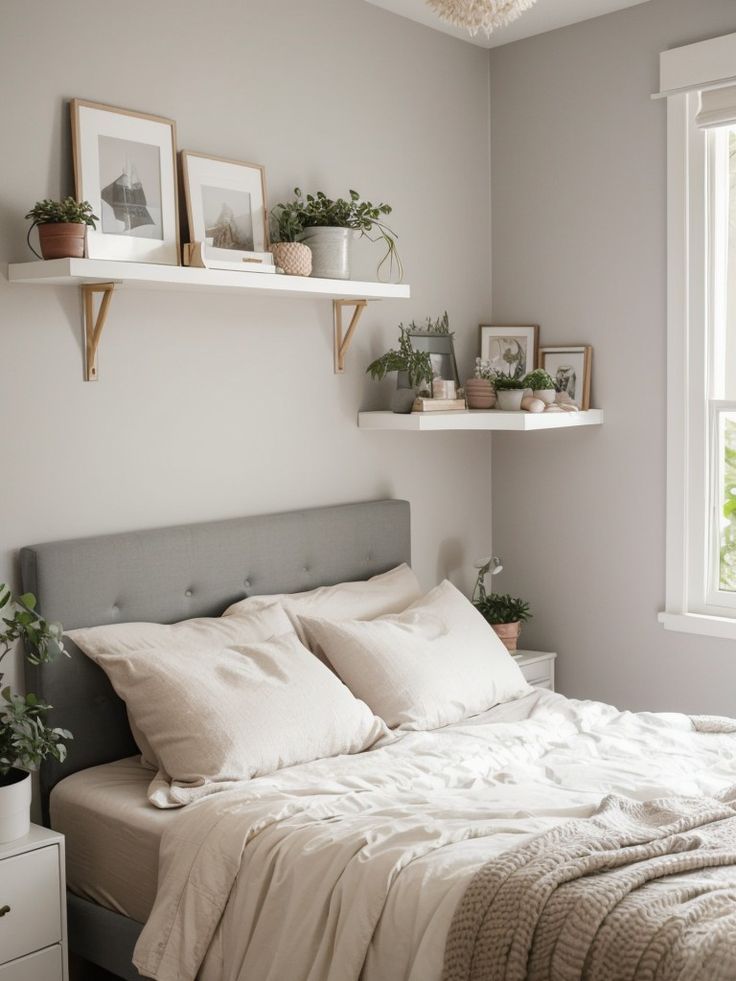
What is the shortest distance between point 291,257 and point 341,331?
504mm

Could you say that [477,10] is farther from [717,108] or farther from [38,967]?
[38,967]

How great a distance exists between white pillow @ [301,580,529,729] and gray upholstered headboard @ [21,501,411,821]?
10.6 inches

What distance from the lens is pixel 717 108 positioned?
3652 millimetres

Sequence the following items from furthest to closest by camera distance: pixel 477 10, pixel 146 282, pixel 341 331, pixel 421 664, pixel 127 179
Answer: pixel 341 331
pixel 421 664
pixel 127 179
pixel 146 282
pixel 477 10

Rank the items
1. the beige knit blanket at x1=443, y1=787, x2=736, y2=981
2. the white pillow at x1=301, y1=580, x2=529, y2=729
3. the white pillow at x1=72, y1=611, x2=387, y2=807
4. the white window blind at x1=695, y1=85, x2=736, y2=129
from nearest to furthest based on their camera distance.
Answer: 1. the beige knit blanket at x1=443, y1=787, x2=736, y2=981
2. the white pillow at x1=72, y1=611, x2=387, y2=807
3. the white pillow at x1=301, y1=580, x2=529, y2=729
4. the white window blind at x1=695, y1=85, x2=736, y2=129

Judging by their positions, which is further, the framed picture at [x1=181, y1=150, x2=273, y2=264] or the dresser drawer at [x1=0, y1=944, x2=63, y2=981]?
the framed picture at [x1=181, y1=150, x2=273, y2=264]

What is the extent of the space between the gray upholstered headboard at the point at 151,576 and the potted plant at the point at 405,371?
398 mm

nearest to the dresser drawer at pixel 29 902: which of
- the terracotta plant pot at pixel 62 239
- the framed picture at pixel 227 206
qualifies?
the terracotta plant pot at pixel 62 239

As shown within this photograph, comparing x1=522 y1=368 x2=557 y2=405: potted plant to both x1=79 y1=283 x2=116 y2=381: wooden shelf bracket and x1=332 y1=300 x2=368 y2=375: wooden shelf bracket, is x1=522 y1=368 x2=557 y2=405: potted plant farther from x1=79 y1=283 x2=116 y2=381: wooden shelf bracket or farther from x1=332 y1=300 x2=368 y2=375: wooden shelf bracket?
x1=79 y1=283 x2=116 y2=381: wooden shelf bracket

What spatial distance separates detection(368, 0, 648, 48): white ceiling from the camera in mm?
3836

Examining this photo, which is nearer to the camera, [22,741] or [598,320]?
[22,741]

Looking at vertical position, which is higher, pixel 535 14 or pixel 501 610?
pixel 535 14

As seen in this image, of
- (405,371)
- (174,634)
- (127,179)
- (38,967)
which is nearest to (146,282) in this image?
(127,179)

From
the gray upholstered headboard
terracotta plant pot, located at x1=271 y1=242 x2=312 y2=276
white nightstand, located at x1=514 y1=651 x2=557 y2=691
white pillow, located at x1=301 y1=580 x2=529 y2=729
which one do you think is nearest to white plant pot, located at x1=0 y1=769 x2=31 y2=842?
the gray upholstered headboard
